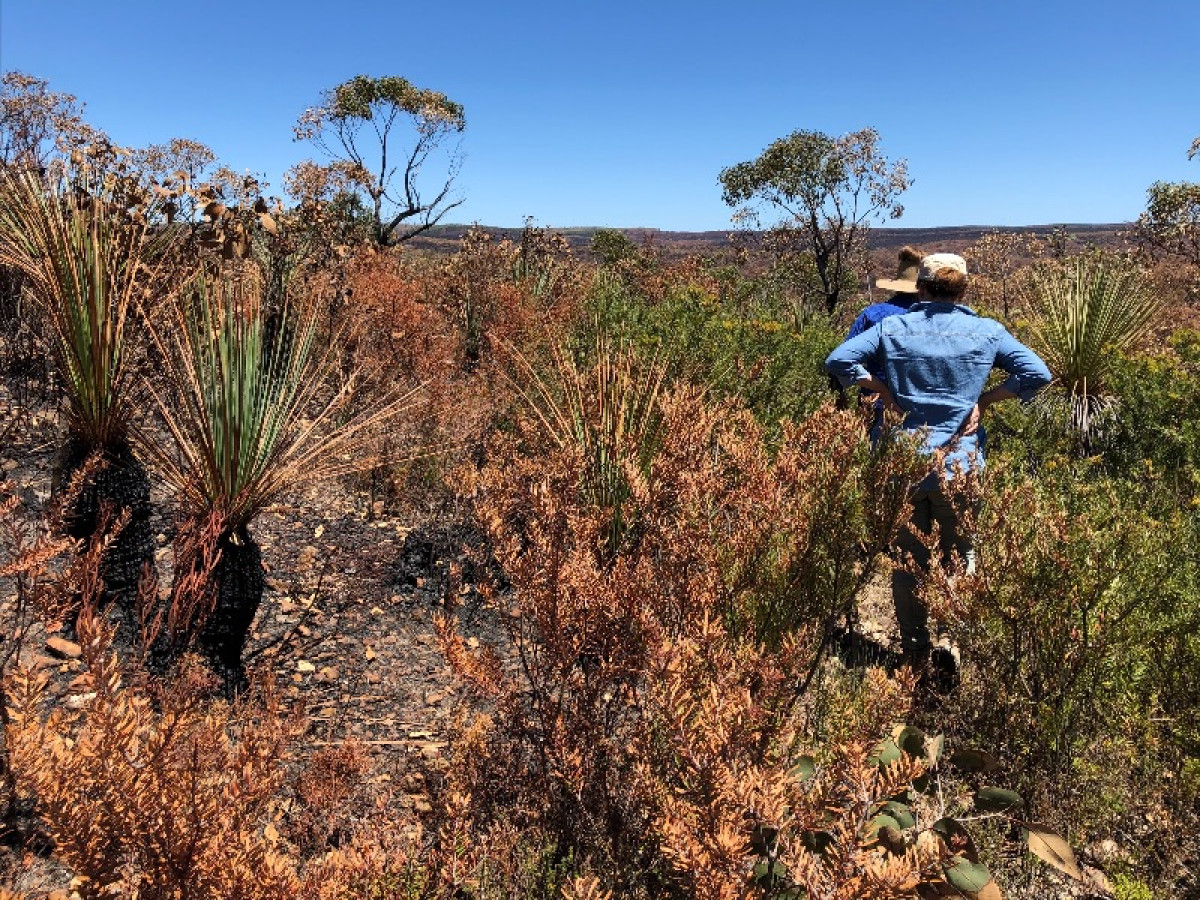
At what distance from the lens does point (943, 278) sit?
111 inches

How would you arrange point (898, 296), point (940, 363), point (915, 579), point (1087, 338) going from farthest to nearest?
1. point (1087, 338)
2. point (898, 296)
3. point (915, 579)
4. point (940, 363)

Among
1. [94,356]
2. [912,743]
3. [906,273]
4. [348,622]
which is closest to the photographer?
[912,743]

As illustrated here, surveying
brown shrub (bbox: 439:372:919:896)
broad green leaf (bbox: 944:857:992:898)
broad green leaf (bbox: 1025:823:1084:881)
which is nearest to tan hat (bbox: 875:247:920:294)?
brown shrub (bbox: 439:372:919:896)

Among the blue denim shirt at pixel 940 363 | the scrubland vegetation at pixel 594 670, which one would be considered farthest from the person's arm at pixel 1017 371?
the scrubland vegetation at pixel 594 670

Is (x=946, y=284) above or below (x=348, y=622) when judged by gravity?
above

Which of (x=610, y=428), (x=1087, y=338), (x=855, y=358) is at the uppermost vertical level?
(x=855, y=358)

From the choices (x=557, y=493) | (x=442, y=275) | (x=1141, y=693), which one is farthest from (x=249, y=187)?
(x=442, y=275)

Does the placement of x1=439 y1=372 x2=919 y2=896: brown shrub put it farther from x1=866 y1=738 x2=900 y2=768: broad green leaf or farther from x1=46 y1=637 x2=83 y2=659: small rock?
x1=46 y1=637 x2=83 y2=659: small rock

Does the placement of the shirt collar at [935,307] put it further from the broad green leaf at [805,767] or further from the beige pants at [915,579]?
the broad green leaf at [805,767]

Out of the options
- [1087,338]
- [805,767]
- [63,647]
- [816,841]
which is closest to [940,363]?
[805,767]

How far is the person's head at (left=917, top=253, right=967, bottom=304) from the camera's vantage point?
111 inches

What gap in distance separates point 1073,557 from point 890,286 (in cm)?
175

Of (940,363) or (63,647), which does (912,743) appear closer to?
(940,363)

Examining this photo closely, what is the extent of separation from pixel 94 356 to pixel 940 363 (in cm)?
291
